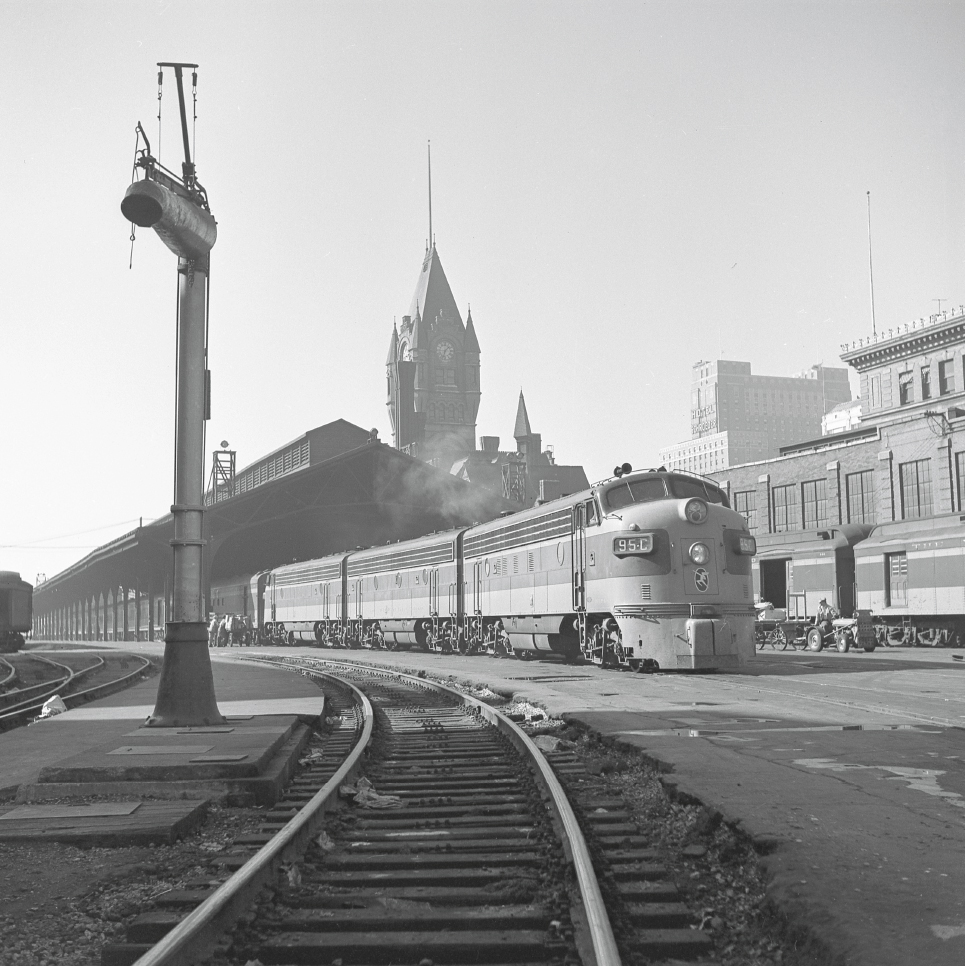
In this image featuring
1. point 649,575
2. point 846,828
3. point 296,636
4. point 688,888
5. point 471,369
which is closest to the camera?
point 688,888

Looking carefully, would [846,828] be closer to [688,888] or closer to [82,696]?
[688,888]

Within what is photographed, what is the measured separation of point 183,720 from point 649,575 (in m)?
9.29

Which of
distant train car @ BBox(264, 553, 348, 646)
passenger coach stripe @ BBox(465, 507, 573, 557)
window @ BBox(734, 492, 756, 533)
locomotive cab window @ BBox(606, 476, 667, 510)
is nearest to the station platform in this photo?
locomotive cab window @ BBox(606, 476, 667, 510)

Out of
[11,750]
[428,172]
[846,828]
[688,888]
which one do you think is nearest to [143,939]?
[688,888]

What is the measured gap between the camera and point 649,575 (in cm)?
1767

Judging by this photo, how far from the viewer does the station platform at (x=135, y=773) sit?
6.34 metres

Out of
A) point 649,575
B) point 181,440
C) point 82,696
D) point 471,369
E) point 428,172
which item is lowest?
point 82,696

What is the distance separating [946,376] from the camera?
65.6 meters

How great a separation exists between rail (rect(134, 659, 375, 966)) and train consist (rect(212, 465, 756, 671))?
11522 mm

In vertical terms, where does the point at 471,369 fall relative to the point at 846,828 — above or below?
above

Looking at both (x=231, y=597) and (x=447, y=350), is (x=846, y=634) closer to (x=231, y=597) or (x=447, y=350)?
Answer: (x=231, y=597)

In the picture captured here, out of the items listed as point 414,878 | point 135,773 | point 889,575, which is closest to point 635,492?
point 135,773

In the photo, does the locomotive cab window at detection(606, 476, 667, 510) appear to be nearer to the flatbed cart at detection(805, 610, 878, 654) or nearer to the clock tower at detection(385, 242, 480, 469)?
the flatbed cart at detection(805, 610, 878, 654)

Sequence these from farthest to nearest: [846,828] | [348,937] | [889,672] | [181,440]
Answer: [889,672] → [181,440] → [846,828] → [348,937]
